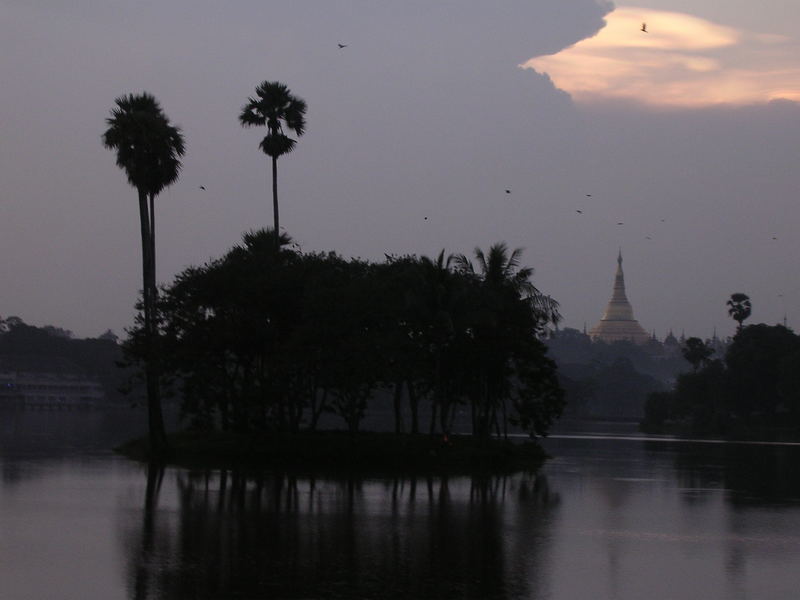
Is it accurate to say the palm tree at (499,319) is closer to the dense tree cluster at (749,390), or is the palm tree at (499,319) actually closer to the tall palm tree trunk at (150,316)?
the tall palm tree trunk at (150,316)

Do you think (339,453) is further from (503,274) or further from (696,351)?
(696,351)

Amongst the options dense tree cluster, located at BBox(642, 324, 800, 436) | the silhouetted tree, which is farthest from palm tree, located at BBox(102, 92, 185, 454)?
the silhouetted tree

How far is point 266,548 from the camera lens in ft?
77.4

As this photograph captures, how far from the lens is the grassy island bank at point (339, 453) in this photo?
1900 inches

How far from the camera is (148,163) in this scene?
52.6 metres

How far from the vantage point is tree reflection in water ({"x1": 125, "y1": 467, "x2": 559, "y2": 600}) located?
19.7 meters

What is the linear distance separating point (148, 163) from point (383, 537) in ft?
99.9

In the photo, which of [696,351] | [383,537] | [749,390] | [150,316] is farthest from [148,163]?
[696,351]

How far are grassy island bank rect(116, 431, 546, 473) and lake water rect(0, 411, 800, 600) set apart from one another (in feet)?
15.5

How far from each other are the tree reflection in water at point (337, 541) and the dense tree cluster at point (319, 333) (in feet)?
34.8

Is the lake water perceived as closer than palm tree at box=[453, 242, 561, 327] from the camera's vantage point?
Yes

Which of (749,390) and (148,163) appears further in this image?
(749,390)

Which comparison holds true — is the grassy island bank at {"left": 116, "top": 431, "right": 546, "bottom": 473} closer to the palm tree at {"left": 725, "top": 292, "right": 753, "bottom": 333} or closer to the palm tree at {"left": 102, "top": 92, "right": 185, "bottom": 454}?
the palm tree at {"left": 102, "top": 92, "right": 185, "bottom": 454}

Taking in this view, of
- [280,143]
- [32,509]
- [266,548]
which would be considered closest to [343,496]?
[32,509]
